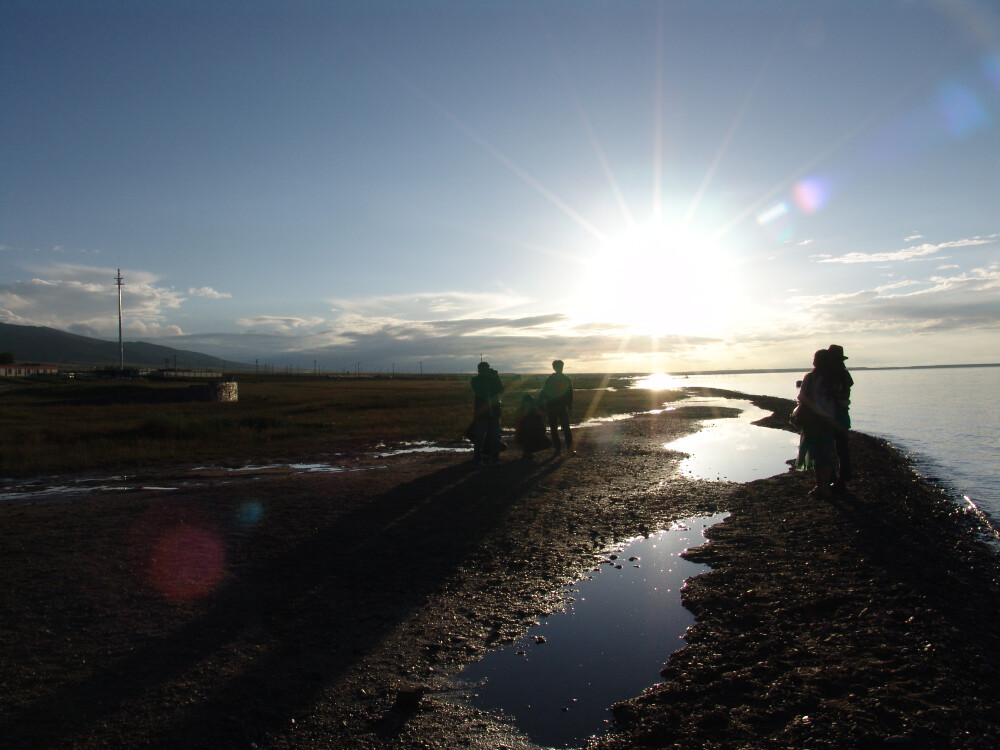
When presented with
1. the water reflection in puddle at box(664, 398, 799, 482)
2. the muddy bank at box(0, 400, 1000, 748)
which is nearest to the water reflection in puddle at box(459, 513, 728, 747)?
the muddy bank at box(0, 400, 1000, 748)

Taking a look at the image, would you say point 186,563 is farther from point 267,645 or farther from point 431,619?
point 431,619

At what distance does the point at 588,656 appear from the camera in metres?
4.85

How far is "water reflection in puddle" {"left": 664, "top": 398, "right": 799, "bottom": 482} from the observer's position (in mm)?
14920

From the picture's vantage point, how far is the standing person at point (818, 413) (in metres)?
9.57

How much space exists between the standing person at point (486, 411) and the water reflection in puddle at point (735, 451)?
174 inches

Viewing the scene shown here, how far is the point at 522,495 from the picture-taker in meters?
11.0

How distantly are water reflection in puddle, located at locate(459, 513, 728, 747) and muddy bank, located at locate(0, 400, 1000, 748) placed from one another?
0.17 m

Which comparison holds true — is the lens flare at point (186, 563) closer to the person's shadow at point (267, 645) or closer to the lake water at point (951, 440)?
the person's shadow at point (267, 645)

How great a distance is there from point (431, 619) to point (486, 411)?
8.62 meters

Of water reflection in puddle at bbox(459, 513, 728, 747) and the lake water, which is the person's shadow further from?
the lake water

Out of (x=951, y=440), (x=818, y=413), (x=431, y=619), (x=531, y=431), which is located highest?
(x=818, y=413)

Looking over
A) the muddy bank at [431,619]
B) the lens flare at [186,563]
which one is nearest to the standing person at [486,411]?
the muddy bank at [431,619]

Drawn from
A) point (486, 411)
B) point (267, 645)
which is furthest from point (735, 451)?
point (267, 645)

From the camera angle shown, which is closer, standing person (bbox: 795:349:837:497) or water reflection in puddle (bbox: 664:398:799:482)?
standing person (bbox: 795:349:837:497)
